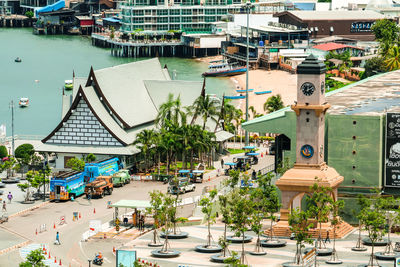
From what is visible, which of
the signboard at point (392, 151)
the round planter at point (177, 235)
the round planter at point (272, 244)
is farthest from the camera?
the signboard at point (392, 151)

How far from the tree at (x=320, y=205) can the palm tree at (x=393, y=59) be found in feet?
278

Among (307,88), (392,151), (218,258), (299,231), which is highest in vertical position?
(307,88)

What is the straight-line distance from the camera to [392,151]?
82.0 metres

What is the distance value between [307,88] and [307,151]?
15.6ft

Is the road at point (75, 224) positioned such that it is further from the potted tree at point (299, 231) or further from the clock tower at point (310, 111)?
the clock tower at point (310, 111)

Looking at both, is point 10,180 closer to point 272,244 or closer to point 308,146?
point 308,146

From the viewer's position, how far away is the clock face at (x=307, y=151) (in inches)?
3093

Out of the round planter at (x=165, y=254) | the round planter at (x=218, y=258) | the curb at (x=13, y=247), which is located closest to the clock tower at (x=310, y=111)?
the round planter at (x=218, y=258)

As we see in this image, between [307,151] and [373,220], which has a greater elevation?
[307,151]

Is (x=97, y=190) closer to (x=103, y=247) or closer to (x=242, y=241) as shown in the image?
(x=103, y=247)

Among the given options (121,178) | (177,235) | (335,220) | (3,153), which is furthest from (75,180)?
(335,220)

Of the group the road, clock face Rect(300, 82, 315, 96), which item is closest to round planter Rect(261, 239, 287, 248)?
the road

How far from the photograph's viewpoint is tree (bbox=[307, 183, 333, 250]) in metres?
72.2

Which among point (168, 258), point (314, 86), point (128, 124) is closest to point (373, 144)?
point (314, 86)
